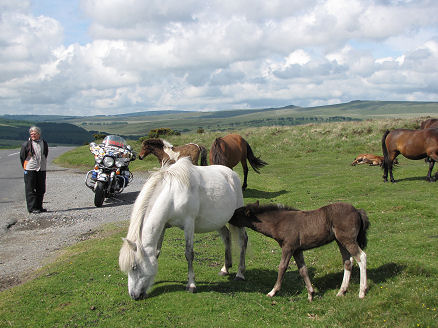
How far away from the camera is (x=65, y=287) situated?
7637 millimetres

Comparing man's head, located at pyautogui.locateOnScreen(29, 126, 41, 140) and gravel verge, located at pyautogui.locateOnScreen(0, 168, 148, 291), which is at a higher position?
man's head, located at pyautogui.locateOnScreen(29, 126, 41, 140)

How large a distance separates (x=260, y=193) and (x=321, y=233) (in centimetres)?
1128

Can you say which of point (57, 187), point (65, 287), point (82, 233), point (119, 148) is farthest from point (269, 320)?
point (57, 187)

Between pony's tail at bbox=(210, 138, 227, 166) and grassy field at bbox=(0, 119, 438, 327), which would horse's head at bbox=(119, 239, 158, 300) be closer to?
grassy field at bbox=(0, 119, 438, 327)

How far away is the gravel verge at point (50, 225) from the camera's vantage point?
9.76 meters

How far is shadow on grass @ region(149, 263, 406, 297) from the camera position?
7.69 m

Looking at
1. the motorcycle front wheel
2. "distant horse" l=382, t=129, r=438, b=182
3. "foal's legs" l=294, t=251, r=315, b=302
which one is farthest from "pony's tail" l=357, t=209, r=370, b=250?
"distant horse" l=382, t=129, r=438, b=182

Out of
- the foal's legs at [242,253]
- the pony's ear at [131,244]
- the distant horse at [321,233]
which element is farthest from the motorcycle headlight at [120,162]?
the pony's ear at [131,244]

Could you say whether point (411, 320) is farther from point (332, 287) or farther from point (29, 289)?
point (29, 289)

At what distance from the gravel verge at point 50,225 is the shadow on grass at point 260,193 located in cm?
496

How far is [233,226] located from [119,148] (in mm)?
10108

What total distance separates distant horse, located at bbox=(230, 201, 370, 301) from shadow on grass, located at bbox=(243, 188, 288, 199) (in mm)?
9969

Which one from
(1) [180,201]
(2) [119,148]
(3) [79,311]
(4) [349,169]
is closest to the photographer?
(3) [79,311]

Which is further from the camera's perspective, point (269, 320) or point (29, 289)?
point (29, 289)
